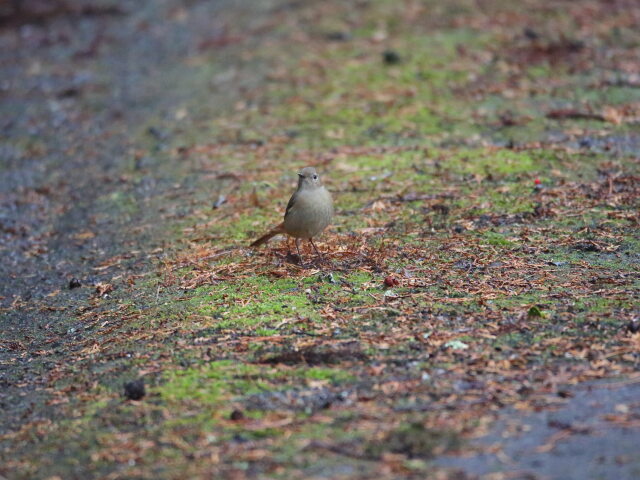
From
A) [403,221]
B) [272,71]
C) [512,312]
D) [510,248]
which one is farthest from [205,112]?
[512,312]

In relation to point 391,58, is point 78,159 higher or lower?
lower

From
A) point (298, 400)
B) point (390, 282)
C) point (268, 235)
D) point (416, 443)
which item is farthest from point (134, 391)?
point (268, 235)

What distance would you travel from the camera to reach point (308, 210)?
205 inches

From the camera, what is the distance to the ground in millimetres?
3539

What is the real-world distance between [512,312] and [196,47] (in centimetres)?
856

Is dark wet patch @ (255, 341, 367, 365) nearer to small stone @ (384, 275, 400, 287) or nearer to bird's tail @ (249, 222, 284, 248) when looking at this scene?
small stone @ (384, 275, 400, 287)

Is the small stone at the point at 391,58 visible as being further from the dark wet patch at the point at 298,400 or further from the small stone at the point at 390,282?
the dark wet patch at the point at 298,400

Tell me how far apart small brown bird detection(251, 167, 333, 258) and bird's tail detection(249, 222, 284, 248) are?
1.8 inches

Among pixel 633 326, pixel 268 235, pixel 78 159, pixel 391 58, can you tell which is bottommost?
pixel 633 326

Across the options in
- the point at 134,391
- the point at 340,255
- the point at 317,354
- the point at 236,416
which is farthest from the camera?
the point at 340,255

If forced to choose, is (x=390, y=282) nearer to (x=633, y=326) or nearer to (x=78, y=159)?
(x=633, y=326)

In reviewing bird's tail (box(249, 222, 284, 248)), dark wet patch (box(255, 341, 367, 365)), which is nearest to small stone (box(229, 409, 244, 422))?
dark wet patch (box(255, 341, 367, 365))

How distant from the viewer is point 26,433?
12.5 ft

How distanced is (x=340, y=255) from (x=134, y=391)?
6.51ft
